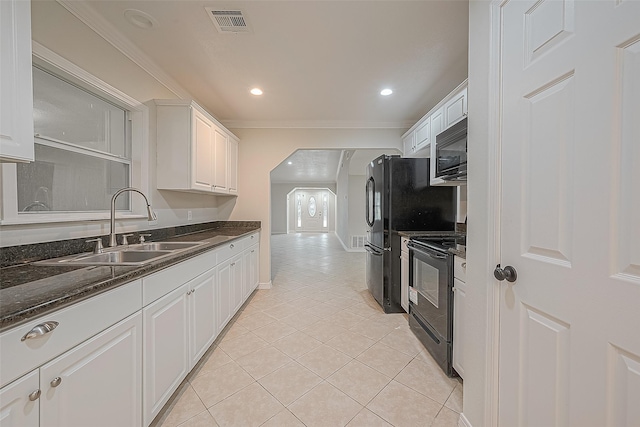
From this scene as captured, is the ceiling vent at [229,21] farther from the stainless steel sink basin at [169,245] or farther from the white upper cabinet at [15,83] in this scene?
the stainless steel sink basin at [169,245]

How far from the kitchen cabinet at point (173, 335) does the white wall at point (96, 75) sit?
757mm

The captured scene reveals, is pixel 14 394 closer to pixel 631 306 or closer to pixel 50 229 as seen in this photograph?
pixel 50 229

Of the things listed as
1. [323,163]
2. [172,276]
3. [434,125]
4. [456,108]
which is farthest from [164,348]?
[323,163]

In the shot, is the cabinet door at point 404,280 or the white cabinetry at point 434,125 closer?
the white cabinetry at point 434,125

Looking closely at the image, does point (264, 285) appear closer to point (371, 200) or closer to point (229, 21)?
point (371, 200)

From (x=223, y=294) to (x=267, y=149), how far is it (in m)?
2.25

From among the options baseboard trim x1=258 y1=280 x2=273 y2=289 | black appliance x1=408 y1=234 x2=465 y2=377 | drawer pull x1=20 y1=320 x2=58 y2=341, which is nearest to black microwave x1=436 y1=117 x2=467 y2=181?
black appliance x1=408 y1=234 x2=465 y2=377

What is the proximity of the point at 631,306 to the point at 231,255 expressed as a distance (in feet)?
8.24

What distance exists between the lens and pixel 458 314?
166 cm

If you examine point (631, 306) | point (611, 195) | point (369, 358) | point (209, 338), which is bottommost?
point (369, 358)

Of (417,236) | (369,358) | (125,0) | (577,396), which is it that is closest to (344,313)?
(369,358)

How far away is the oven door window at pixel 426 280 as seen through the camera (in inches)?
75.6

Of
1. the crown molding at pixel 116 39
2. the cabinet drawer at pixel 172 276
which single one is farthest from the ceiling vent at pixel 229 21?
the cabinet drawer at pixel 172 276

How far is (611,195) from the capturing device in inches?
27.7
